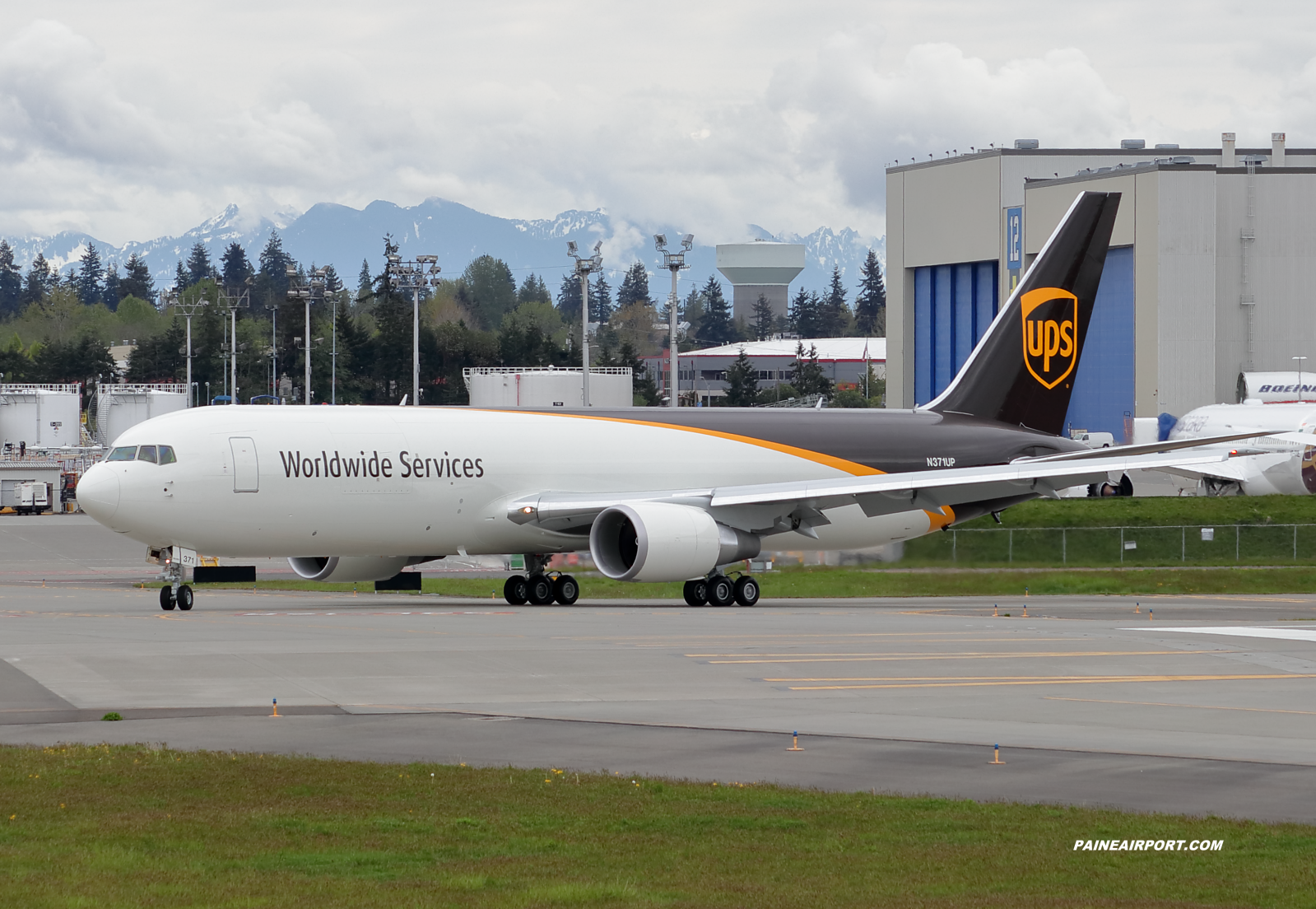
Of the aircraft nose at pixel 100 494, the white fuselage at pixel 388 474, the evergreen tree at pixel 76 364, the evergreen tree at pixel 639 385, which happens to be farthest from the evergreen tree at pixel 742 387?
the aircraft nose at pixel 100 494

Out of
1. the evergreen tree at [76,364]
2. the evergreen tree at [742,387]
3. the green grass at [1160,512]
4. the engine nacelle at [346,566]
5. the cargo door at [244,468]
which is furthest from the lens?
the evergreen tree at [76,364]

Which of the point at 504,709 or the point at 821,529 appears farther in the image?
the point at 821,529

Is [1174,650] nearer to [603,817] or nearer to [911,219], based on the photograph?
[603,817]

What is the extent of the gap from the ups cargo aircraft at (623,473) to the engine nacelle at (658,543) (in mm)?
52

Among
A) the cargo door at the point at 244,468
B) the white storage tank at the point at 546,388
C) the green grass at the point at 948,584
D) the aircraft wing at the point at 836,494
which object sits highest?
the white storage tank at the point at 546,388

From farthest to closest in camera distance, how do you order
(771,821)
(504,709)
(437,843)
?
(504,709) < (771,821) < (437,843)

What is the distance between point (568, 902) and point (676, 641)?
62.8 feet

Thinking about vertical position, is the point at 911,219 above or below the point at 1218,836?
above

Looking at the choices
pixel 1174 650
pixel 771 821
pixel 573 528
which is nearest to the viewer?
pixel 771 821

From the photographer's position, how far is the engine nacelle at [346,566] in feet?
137

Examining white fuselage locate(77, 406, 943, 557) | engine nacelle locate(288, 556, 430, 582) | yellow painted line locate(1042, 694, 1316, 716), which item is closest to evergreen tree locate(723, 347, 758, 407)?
white fuselage locate(77, 406, 943, 557)

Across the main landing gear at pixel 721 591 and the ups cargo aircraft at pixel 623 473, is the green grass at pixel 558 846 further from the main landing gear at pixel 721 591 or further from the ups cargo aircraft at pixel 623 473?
the main landing gear at pixel 721 591

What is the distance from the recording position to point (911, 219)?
5541 inches

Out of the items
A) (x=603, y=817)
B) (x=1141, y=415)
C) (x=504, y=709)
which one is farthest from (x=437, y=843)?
(x=1141, y=415)
